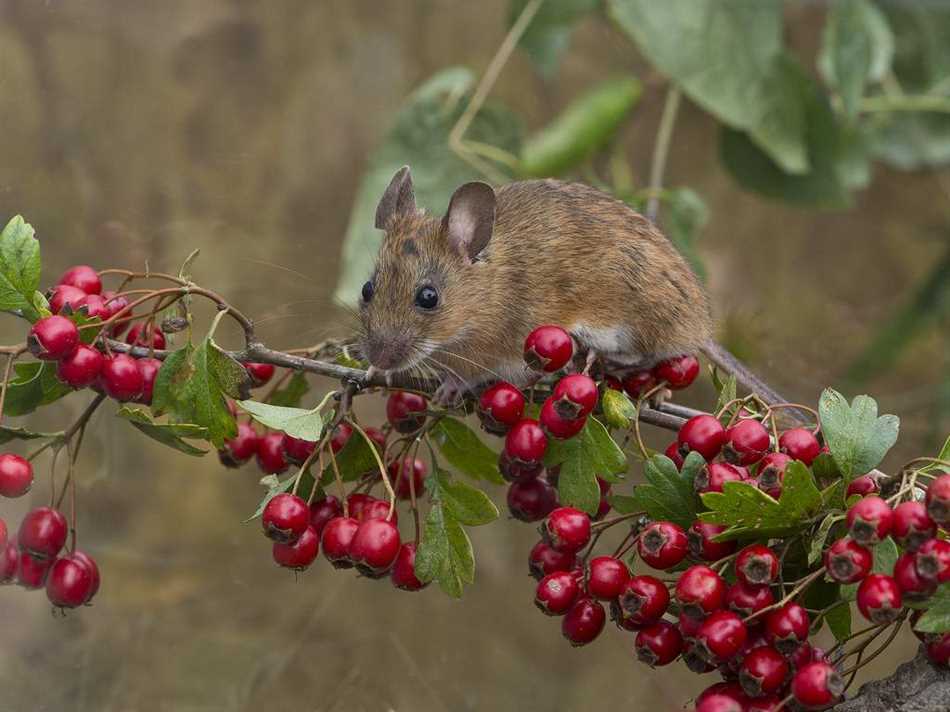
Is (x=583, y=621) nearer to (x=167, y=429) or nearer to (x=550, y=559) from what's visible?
(x=550, y=559)

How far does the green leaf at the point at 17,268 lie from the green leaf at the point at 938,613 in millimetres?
952

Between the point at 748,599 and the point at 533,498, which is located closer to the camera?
the point at 748,599

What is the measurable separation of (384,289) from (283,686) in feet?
2.56

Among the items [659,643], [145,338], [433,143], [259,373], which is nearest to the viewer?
[659,643]

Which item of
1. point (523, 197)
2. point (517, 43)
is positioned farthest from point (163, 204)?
point (523, 197)

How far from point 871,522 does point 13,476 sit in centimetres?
83

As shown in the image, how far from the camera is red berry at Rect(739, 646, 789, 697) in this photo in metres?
1.01

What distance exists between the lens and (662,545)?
109 centimetres

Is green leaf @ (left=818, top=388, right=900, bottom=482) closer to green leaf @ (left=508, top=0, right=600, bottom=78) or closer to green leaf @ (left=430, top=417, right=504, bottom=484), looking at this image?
green leaf @ (left=430, top=417, right=504, bottom=484)

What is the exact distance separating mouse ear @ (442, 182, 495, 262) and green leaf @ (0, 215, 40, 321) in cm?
62

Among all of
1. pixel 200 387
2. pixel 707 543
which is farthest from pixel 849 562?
pixel 200 387

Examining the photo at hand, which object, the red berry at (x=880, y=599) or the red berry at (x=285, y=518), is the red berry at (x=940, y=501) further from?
the red berry at (x=285, y=518)

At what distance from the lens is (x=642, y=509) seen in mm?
1196

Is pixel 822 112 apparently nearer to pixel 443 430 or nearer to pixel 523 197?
pixel 523 197
